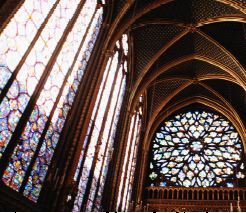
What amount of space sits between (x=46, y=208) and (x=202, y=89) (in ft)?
42.3

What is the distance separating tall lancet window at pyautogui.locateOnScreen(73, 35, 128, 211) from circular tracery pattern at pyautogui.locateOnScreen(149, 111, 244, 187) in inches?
195

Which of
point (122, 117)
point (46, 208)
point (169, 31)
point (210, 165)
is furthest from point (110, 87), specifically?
point (210, 165)

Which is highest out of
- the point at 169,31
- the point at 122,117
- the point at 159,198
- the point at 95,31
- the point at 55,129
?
the point at 169,31

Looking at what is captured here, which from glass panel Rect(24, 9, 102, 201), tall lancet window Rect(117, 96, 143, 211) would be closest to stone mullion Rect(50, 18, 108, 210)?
glass panel Rect(24, 9, 102, 201)

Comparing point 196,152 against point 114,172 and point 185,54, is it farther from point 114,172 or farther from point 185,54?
point 114,172

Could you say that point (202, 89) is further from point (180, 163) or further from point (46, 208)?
point (46, 208)

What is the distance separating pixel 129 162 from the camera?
1569 centimetres

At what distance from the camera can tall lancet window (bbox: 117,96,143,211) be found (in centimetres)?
1440

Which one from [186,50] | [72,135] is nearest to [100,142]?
[72,135]

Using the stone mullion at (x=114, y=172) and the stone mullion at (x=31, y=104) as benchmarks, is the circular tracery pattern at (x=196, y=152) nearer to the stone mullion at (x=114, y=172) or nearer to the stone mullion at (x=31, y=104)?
the stone mullion at (x=114, y=172)

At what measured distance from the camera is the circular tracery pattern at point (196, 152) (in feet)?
54.1

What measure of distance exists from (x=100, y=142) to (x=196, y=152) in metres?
8.19

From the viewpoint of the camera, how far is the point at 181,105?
63.9 feet

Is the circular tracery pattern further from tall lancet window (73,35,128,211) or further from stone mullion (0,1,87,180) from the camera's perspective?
stone mullion (0,1,87,180)
